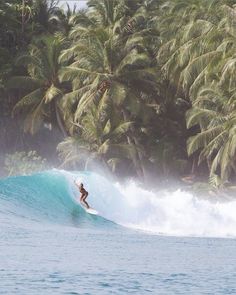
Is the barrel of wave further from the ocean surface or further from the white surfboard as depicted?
the white surfboard

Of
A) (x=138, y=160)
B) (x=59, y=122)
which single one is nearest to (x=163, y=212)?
(x=138, y=160)

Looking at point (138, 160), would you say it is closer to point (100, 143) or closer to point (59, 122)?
point (100, 143)

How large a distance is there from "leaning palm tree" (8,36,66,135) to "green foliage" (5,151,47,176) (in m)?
1.38

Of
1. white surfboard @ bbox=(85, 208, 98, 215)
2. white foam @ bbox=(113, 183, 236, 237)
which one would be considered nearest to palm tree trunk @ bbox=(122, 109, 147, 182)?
white foam @ bbox=(113, 183, 236, 237)

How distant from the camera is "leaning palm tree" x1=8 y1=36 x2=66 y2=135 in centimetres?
4456

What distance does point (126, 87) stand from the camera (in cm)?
4181

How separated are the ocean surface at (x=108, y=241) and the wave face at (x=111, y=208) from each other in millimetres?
31

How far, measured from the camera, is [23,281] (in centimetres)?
1240

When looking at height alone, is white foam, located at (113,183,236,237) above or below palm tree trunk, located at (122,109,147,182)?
below

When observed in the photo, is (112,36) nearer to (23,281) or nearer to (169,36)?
(169,36)

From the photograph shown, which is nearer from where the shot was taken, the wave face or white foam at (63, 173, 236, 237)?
the wave face

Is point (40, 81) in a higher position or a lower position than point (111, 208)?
higher

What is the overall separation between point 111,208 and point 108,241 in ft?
26.8

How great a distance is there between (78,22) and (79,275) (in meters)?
33.7
